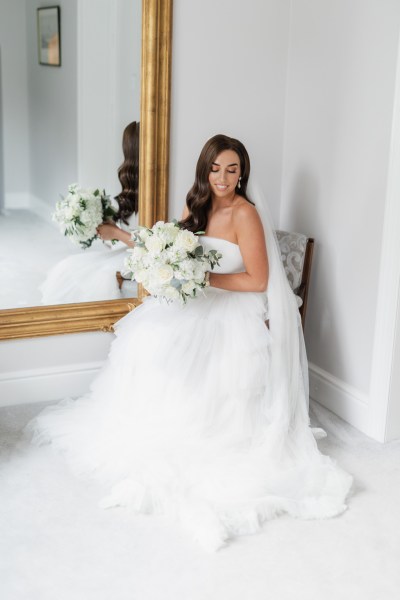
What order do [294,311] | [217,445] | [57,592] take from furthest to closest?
1. [294,311]
2. [217,445]
3. [57,592]

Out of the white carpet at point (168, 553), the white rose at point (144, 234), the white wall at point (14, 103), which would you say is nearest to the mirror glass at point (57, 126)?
the white wall at point (14, 103)

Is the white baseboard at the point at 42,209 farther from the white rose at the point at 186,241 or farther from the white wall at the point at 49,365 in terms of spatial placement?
the white rose at the point at 186,241

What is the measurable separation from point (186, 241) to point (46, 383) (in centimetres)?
125

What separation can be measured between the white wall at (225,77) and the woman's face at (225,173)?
56cm

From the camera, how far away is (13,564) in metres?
2.50

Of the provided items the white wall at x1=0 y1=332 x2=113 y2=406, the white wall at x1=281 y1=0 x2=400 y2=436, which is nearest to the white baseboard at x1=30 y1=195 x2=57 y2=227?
the white wall at x1=0 y1=332 x2=113 y2=406

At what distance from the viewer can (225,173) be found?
327 centimetres

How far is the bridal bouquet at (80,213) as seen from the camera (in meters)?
3.63

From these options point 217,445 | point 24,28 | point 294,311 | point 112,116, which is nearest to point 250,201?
point 294,311

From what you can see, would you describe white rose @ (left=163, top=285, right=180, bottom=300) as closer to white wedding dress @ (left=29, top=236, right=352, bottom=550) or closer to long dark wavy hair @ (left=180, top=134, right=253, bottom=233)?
white wedding dress @ (left=29, top=236, right=352, bottom=550)

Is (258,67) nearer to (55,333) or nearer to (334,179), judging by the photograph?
(334,179)

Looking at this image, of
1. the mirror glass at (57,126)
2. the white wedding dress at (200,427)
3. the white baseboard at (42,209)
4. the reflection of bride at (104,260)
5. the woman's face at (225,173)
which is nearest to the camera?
the white wedding dress at (200,427)

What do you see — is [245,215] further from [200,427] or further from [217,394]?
[200,427]

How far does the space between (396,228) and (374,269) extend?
257mm
